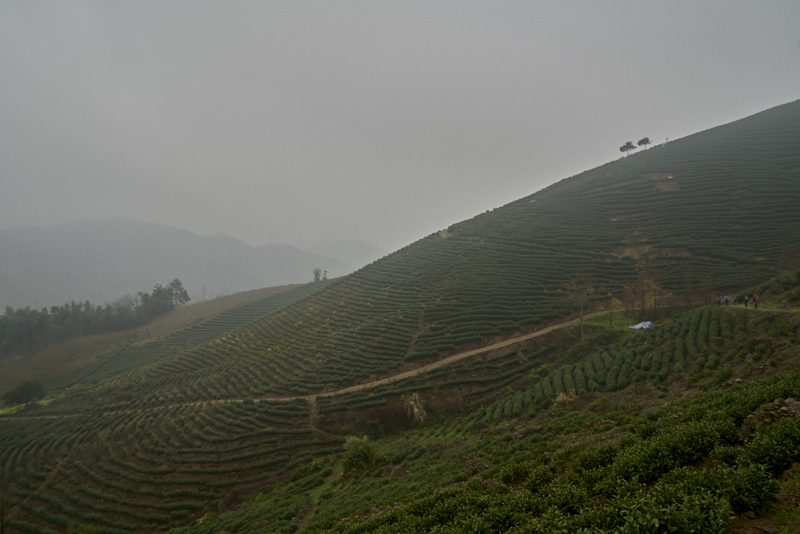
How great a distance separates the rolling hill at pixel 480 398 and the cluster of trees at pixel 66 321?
46.0m

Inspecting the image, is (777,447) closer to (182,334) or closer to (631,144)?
(182,334)

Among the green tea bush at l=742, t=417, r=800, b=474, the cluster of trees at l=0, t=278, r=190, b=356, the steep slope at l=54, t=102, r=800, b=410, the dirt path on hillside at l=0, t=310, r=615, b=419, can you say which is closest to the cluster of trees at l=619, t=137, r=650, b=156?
the steep slope at l=54, t=102, r=800, b=410

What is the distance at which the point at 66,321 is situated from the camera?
294 ft

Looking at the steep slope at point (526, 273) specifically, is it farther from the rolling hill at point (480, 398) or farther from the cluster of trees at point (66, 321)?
the cluster of trees at point (66, 321)

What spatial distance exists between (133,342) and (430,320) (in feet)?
287

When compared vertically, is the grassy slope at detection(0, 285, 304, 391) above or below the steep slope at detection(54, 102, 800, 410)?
above

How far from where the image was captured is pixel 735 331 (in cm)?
2467

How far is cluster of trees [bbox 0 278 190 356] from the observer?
80.8 metres

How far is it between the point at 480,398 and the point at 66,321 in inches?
4754

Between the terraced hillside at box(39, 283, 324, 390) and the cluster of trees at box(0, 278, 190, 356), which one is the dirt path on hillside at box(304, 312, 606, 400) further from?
the cluster of trees at box(0, 278, 190, 356)

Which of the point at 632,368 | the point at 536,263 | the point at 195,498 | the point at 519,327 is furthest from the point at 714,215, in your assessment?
the point at 195,498

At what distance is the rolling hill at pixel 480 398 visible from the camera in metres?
9.65

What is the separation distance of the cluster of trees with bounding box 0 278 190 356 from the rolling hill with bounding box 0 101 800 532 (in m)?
46.0

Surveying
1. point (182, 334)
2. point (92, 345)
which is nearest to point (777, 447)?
point (182, 334)
